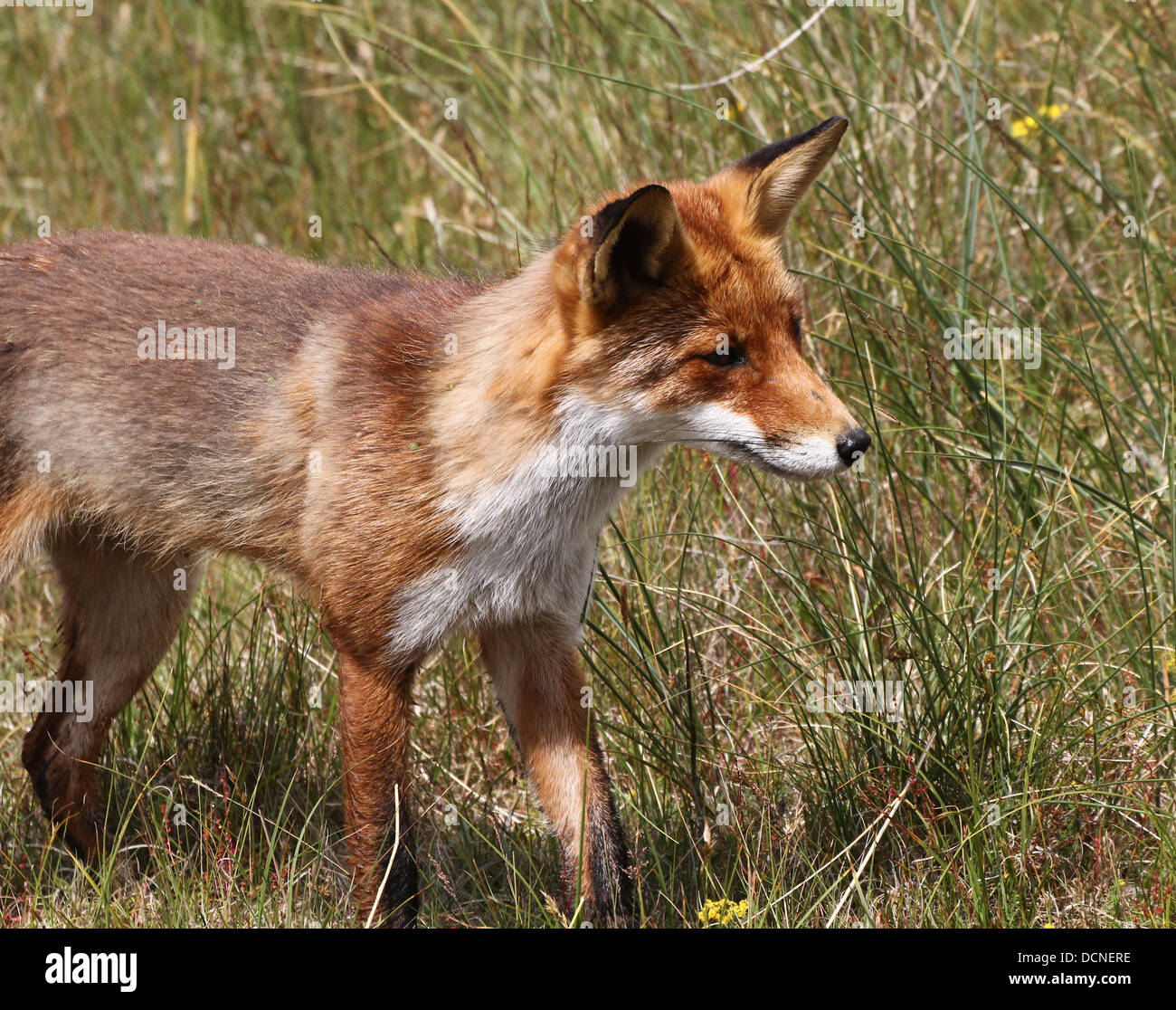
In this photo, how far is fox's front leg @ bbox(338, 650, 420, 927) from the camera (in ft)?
14.9

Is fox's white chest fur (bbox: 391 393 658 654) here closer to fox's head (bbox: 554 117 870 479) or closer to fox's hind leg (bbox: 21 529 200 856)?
fox's head (bbox: 554 117 870 479)

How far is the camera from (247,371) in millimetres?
4859

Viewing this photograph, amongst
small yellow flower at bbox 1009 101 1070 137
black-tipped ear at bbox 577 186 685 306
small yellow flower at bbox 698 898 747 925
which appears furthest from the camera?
small yellow flower at bbox 1009 101 1070 137

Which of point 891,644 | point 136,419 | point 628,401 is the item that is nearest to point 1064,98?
point 891,644

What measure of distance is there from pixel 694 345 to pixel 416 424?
39.0 inches

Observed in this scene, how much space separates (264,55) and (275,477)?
19.1 ft

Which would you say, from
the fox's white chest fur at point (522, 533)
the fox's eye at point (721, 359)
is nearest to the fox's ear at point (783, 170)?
the fox's eye at point (721, 359)

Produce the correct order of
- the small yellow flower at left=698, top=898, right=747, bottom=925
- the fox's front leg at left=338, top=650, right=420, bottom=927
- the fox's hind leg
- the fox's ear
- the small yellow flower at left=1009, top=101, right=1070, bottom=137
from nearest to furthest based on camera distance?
1. the small yellow flower at left=698, top=898, right=747, bottom=925
2. the fox's ear
3. the fox's front leg at left=338, top=650, right=420, bottom=927
4. the fox's hind leg
5. the small yellow flower at left=1009, top=101, right=1070, bottom=137

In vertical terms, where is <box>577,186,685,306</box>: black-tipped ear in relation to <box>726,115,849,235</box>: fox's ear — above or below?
below

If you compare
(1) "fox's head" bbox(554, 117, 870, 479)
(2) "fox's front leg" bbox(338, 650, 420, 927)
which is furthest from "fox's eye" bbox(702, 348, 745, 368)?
(2) "fox's front leg" bbox(338, 650, 420, 927)

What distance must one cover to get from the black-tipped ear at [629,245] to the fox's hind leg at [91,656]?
225cm

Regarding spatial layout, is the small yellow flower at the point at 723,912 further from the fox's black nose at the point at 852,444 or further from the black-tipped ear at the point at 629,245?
the black-tipped ear at the point at 629,245

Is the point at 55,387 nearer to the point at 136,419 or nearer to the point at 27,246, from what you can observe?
the point at 136,419

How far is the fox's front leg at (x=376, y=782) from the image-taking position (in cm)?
454
